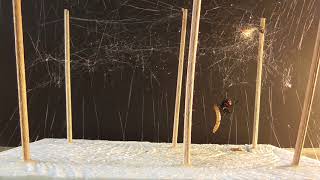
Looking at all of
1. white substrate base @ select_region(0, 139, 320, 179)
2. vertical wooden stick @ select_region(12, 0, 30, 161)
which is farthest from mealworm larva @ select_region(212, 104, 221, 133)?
vertical wooden stick @ select_region(12, 0, 30, 161)

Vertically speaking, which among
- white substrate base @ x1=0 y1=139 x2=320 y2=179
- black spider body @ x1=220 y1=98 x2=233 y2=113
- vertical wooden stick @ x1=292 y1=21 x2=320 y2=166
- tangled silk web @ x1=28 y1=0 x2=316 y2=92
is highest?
tangled silk web @ x1=28 y1=0 x2=316 y2=92

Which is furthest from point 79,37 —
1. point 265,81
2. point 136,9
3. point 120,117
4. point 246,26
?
point 265,81

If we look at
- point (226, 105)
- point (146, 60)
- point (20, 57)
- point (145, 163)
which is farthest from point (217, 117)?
point (20, 57)

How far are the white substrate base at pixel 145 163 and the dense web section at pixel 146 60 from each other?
0.48 m

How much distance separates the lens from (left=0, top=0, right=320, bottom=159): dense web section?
1998mm

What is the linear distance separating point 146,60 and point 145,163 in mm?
962

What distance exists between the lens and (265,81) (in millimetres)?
2016

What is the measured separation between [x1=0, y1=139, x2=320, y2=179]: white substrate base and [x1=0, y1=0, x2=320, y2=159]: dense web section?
48 cm

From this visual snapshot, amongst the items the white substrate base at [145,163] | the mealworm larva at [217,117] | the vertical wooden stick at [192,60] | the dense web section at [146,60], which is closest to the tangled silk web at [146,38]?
the dense web section at [146,60]

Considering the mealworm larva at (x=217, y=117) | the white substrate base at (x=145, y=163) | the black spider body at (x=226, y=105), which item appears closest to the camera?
the white substrate base at (x=145, y=163)

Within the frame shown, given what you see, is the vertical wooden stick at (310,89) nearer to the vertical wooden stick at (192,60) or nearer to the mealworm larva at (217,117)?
the vertical wooden stick at (192,60)

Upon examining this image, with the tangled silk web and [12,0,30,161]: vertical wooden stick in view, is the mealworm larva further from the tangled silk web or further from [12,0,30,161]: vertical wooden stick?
[12,0,30,161]: vertical wooden stick

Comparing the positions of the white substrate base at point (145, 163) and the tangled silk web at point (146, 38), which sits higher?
the tangled silk web at point (146, 38)

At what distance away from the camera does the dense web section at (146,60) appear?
6.56 ft
